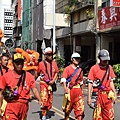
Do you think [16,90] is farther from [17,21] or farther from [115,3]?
[17,21]

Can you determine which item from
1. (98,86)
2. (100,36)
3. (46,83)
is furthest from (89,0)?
(98,86)

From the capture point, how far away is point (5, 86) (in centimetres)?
566

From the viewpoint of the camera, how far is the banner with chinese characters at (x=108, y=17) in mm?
20578

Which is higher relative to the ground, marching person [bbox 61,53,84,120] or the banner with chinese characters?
the banner with chinese characters

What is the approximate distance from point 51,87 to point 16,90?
3633 millimetres

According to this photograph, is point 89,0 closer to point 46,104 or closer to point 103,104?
point 46,104

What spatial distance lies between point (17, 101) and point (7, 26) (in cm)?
3783

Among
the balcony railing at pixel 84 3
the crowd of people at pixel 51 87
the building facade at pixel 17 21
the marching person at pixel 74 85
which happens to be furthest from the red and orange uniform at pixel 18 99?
the building facade at pixel 17 21

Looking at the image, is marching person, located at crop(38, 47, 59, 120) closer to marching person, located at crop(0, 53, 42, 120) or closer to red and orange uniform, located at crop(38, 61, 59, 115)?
red and orange uniform, located at crop(38, 61, 59, 115)

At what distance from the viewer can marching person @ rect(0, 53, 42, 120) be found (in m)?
5.65

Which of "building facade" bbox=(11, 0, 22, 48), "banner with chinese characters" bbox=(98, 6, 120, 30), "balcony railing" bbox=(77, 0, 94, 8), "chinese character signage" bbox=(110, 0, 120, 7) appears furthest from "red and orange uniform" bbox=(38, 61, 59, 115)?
"building facade" bbox=(11, 0, 22, 48)

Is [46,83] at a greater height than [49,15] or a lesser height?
lesser

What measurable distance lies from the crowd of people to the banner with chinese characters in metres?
12.1

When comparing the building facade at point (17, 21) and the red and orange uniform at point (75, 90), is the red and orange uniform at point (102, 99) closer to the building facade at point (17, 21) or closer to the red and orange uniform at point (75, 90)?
the red and orange uniform at point (75, 90)
